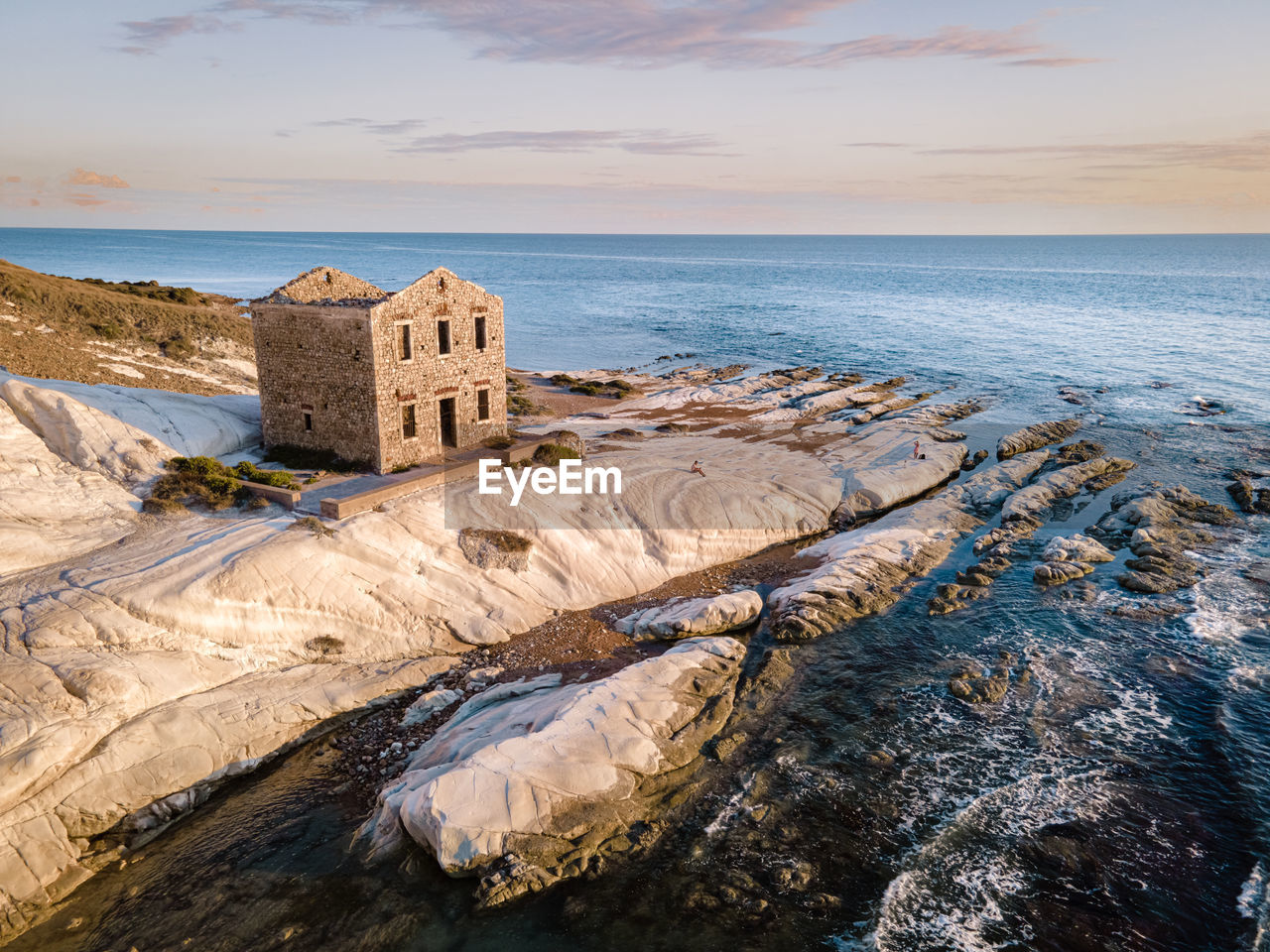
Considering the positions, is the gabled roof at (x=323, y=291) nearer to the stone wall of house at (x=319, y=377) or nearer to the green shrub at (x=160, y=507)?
the stone wall of house at (x=319, y=377)

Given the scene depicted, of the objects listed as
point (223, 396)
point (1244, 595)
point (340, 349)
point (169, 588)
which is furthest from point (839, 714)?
point (223, 396)

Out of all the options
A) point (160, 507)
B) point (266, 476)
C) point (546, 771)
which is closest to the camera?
point (546, 771)

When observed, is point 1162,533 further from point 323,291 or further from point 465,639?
point 323,291

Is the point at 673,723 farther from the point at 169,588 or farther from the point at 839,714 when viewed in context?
the point at 169,588

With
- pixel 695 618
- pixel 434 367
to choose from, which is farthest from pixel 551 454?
pixel 695 618

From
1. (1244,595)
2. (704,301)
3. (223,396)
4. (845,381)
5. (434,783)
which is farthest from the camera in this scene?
(704,301)

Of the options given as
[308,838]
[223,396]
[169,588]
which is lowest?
[308,838]

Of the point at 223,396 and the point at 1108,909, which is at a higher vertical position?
the point at 223,396
